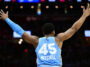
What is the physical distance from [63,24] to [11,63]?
3.30 m

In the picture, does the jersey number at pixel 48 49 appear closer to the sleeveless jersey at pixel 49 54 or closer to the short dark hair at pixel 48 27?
the sleeveless jersey at pixel 49 54

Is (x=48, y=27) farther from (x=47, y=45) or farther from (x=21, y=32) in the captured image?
(x=21, y=32)

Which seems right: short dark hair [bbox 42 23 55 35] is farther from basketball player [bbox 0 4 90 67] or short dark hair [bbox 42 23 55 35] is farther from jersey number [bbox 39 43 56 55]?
jersey number [bbox 39 43 56 55]

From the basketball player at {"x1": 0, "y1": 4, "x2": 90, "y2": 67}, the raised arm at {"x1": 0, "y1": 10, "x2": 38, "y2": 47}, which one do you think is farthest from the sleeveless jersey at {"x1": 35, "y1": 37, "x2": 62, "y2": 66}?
the raised arm at {"x1": 0, "y1": 10, "x2": 38, "y2": 47}

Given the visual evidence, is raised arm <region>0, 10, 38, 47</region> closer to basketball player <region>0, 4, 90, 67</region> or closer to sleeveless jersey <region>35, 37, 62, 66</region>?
basketball player <region>0, 4, 90, 67</region>

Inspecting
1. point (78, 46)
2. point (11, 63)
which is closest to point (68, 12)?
point (78, 46)

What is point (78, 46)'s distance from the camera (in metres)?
11.0

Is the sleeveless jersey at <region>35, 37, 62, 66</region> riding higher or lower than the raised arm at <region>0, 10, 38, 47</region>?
lower

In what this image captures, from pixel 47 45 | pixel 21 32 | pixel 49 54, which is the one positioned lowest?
pixel 49 54

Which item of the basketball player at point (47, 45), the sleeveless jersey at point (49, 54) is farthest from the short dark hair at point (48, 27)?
the sleeveless jersey at point (49, 54)

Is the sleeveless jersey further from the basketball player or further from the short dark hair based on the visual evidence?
the short dark hair

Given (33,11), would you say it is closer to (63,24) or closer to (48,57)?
(63,24)

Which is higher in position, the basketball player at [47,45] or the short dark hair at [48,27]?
the short dark hair at [48,27]

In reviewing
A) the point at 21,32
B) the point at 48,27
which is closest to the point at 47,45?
the point at 48,27
